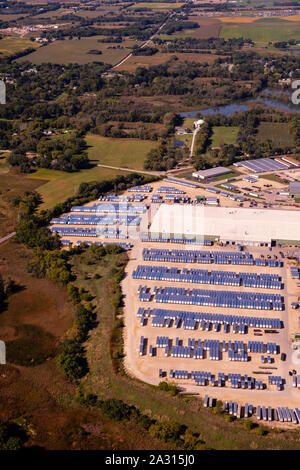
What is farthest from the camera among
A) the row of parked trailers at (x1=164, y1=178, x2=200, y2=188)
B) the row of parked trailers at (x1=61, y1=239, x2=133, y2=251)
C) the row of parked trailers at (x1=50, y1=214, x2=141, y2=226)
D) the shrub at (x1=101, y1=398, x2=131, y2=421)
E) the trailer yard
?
the row of parked trailers at (x1=164, y1=178, x2=200, y2=188)

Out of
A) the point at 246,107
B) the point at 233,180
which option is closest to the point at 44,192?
the point at 233,180

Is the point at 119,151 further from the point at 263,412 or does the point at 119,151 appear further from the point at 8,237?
the point at 263,412

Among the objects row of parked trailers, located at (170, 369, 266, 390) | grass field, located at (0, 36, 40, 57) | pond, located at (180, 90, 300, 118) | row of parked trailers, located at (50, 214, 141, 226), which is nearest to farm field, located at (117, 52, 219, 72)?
pond, located at (180, 90, 300, 118)

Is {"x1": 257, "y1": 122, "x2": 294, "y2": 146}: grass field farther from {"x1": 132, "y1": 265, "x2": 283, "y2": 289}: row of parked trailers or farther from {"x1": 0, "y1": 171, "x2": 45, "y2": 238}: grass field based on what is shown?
{"x1": 0, "y1": 171, "x2": 45, "y2": 238}: grass field

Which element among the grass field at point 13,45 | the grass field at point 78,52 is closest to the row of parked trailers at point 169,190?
the grass field at point 78,52

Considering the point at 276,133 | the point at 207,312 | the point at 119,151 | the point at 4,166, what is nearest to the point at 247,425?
the point at 207,312

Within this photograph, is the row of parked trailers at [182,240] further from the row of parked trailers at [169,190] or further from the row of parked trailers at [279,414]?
the row of parked trailers at [279,414]
